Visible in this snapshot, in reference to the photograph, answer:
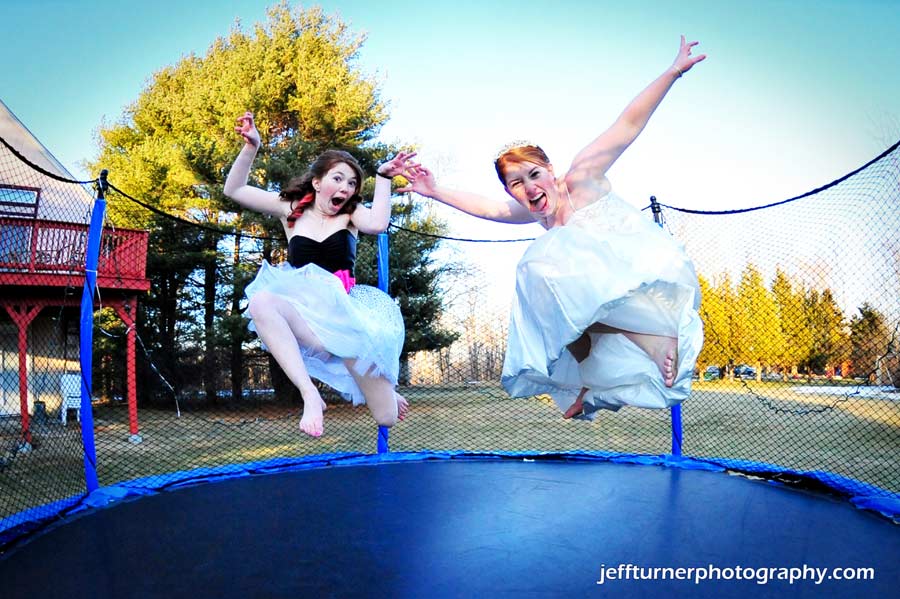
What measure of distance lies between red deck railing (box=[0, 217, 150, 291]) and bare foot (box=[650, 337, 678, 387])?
4.65 m

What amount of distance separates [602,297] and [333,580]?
0.87 meters

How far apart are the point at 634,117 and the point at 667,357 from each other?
617 millimetres

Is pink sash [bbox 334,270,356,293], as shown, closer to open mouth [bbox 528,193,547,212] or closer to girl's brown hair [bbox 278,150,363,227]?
girl's brown hair [bbox 278,150,363,227]

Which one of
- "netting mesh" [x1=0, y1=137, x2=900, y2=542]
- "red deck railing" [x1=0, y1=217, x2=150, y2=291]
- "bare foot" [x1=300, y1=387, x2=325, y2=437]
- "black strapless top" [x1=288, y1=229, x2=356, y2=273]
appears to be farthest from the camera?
"red deck railing" [x1=0, y1=217, x2=150, y2=291]

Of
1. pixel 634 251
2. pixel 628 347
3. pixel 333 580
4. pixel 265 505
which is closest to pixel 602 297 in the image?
pixel 634 251

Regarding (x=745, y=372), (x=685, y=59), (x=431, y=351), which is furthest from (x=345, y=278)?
(x=745, y=372)


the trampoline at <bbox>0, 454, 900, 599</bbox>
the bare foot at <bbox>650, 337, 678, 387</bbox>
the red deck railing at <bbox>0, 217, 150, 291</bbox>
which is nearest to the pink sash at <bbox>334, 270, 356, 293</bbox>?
the trampoline at <bbox>0, 454, 900, 599</bbox>

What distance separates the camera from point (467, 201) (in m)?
1.91

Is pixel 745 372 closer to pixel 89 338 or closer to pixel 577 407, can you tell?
pixel 577 407

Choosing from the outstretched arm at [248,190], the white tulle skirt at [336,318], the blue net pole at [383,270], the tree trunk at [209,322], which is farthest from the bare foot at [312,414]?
the tree trunk at [209,322]

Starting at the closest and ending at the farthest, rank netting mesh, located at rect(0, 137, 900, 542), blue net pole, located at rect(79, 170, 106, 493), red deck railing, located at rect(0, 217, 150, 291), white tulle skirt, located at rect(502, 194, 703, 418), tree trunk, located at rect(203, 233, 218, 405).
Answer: white tulle skirt, located at rect(502, 194, 703, 418) → blue net pole, located at rect(79, 170, 106, 493) → netting mesh, located at rect(0, 137, 900, 542) → red deck railing, located at rect(0, 217, 150, 291) → tree trunk, located at rect(203, 233, 218, 405)

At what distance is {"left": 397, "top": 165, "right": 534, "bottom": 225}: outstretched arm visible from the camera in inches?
73.4

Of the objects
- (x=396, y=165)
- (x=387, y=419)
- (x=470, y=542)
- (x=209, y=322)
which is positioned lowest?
(x=470, y=542)

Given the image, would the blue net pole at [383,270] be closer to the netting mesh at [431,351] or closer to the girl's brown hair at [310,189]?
the netting mesh at [431,351]
